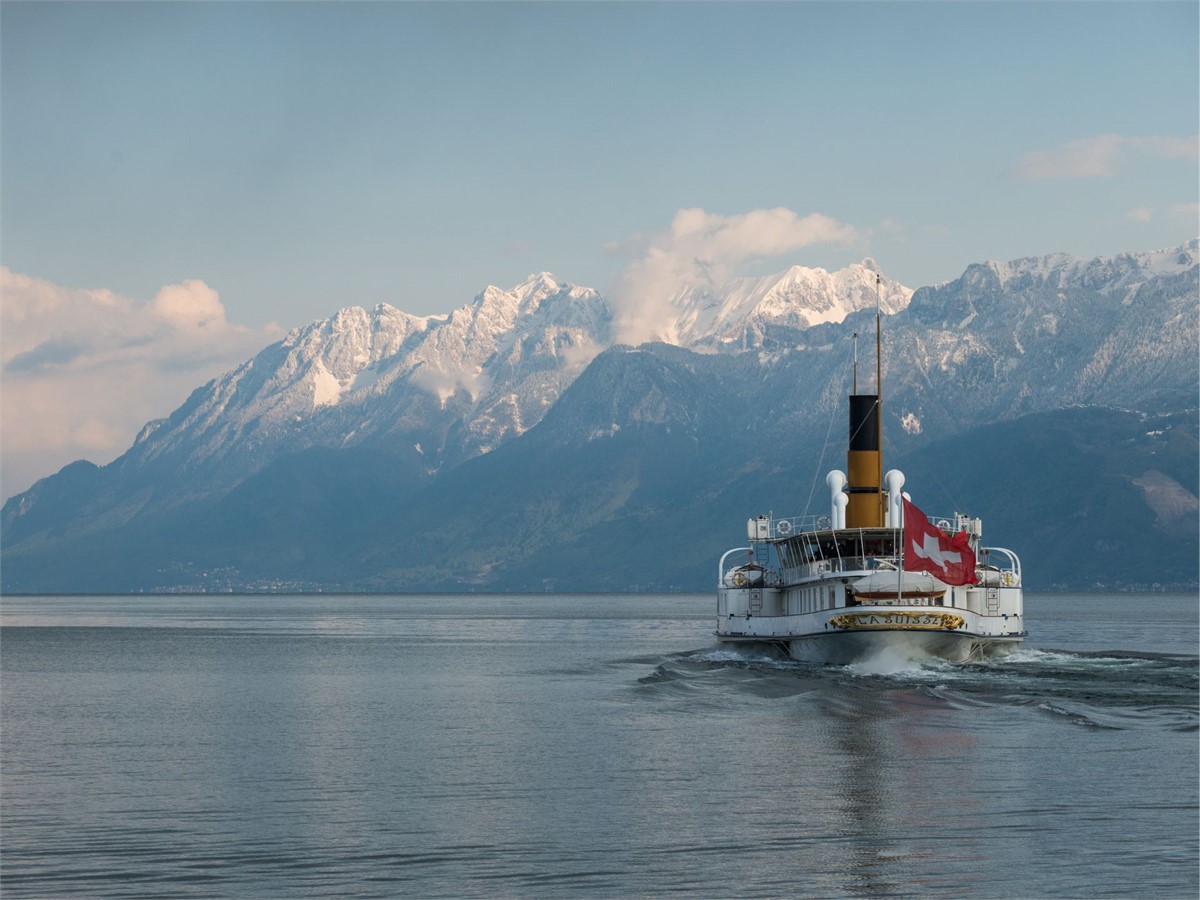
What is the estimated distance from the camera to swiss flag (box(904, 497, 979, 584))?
323 feet

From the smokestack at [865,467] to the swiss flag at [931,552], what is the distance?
1891cm

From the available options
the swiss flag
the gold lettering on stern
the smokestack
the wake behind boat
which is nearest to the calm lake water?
the wake behind boat

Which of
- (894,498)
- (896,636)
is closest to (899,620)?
(896,636)

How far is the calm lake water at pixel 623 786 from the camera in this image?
153 ft

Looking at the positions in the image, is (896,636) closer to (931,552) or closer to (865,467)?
(931,552)

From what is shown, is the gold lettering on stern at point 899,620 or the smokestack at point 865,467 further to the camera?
the smokestack at point 865,467

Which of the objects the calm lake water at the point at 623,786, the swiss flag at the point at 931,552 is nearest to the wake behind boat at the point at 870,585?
the swiss flag at the point at 931,552

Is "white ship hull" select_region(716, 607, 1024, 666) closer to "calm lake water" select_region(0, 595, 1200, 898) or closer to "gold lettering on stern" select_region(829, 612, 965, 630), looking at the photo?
"gold lettering on stern" select_region(829, 612, 965, 630)

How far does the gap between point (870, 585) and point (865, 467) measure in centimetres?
1755

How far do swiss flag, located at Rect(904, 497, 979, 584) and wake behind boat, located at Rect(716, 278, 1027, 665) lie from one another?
0.06m

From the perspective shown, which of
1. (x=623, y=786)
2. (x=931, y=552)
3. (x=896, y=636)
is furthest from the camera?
(x=896, y=636)

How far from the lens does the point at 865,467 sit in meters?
121

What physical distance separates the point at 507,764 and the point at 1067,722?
1167 inches

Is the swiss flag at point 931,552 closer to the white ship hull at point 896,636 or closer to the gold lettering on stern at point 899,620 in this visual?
the gold lettering on stern at point 899,620
